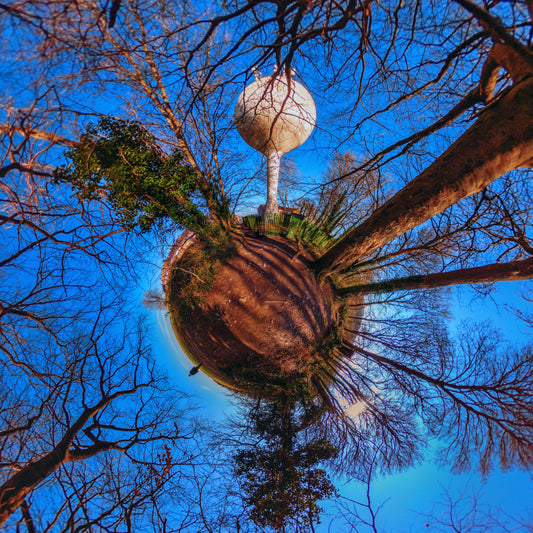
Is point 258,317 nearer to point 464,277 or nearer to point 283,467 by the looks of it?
point 283,467

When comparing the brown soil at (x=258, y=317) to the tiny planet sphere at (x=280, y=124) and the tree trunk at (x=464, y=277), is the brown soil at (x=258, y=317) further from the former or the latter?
the tiny planet sphere at (x=280, y=124)

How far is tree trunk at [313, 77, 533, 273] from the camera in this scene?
107 inches

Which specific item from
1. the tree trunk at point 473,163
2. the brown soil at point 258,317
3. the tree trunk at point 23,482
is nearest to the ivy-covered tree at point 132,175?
the brown soil at point 258,317

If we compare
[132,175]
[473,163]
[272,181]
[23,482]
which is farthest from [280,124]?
[23,482]

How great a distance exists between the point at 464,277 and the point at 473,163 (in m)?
2.28

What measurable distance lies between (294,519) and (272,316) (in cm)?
337

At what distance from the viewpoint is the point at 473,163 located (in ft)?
9.89

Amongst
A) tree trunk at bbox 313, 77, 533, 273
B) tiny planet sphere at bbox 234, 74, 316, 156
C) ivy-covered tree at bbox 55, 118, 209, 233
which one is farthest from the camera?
tiny planet sphere at bbox 234, 74, 316, 156

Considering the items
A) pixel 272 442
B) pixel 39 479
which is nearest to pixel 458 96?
pixel 272 442

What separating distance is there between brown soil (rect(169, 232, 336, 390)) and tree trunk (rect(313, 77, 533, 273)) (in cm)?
178

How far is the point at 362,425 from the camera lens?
5.92 metres

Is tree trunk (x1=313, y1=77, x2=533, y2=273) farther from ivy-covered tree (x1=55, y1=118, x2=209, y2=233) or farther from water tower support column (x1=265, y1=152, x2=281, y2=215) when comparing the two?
water tower support column (x1=265, y1=152, x2=281, y2=215)

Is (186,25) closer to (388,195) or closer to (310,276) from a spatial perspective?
(310,276)

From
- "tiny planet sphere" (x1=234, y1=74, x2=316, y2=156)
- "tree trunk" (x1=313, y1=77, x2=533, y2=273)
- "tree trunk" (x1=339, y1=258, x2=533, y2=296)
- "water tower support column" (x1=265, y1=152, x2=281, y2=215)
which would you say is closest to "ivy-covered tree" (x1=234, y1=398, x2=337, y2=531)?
"tree trunk" (x1=339, y1=258, x2=533, y2=296)
